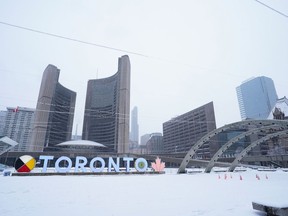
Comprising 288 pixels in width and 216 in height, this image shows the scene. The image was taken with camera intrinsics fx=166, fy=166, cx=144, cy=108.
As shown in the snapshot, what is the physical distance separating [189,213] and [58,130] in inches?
6424

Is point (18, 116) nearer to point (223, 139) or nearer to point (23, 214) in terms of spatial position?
point (223, 139)

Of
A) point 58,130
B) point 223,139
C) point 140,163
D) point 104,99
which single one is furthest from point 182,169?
point 58,130

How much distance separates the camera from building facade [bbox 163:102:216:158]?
115625 mm

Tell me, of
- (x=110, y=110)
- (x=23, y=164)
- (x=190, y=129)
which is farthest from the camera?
(x=110, y=110)

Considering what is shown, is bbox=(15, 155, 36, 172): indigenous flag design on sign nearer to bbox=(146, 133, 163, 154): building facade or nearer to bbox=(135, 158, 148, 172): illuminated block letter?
bbox=(135, 158, 148, 172): illuminated block letter

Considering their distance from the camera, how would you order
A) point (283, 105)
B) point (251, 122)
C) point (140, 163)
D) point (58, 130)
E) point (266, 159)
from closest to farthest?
point (251, 122)
point (140, 163)
point (266, 159)
point (283, 105)
point (58, 130)

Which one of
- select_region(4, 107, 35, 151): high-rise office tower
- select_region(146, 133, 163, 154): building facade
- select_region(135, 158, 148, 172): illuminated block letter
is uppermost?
select_region(4, 107, 35, 151): high-rise office tower

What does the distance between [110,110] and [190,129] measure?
229 ft

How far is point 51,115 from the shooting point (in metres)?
138

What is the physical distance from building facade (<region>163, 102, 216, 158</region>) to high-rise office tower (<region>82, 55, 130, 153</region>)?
48.3m

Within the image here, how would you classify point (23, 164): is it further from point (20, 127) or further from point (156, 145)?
point (20, 127)

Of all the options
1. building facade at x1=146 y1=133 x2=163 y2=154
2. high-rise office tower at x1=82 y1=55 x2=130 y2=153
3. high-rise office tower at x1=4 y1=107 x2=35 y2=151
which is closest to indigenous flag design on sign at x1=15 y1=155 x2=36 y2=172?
high-rise office tower at x1=82 y1=55 x2=130 y2=153

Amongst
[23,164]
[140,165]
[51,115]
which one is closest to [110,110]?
[51,115]

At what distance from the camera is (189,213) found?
5.80 metres
